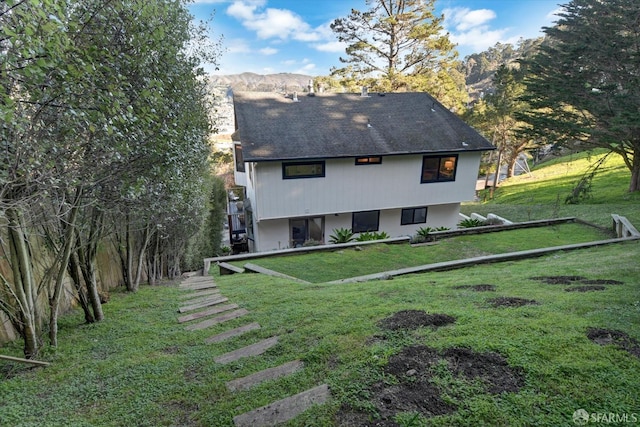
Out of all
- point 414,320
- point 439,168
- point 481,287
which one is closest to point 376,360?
point 414,320

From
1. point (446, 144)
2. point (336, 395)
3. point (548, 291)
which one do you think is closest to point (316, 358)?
point (336, 395)

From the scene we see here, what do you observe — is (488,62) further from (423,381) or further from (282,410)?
(282,410)

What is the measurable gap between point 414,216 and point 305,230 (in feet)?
16.9

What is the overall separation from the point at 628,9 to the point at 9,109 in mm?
17501

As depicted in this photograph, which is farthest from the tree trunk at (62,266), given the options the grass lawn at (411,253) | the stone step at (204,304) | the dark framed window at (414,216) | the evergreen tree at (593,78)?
the evergreen tree at (593,78)

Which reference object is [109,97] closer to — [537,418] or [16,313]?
[16,313]

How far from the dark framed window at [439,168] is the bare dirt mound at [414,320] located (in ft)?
35.9

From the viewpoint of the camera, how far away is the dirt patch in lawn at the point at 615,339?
2.75 meters

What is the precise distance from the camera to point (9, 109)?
6.34 ft

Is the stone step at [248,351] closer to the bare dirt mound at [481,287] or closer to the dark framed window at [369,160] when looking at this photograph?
the bare dirt mound at [481,287]

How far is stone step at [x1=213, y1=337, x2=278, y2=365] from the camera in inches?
129

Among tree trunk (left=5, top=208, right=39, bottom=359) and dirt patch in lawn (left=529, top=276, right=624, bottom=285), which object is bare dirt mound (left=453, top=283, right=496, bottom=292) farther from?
tree trunk (left=5, top=208, right=39, bottom=359)

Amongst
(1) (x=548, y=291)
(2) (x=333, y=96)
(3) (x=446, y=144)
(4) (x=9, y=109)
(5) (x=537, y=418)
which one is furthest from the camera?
(2) (x=333, y=96)

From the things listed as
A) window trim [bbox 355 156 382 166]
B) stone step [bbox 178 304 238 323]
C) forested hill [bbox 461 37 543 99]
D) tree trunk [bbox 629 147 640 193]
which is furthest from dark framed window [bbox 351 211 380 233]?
forested hill [bbox 461 37 543 99]
